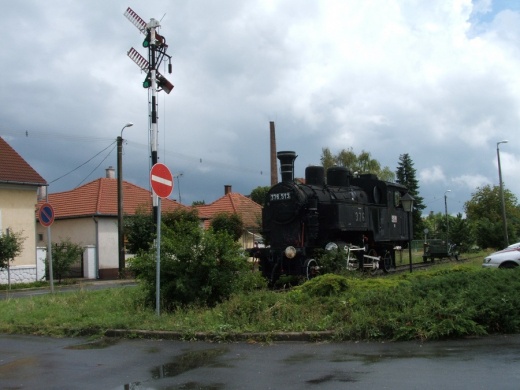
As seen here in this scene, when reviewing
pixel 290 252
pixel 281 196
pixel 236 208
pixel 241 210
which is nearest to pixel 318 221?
pixel 281 196

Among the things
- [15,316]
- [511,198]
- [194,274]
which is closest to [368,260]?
[194,274]

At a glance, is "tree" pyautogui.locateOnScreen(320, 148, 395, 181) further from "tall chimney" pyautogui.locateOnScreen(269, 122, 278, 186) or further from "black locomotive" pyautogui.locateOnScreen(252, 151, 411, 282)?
"black locomotive" pyautogui.locateOnScreen(252, 151, 411, 282)

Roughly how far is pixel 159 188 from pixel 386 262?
49.5ft

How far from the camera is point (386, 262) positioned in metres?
24.4

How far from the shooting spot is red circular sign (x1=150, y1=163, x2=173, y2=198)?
1112 centimetres

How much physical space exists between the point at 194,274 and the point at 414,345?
195 inches

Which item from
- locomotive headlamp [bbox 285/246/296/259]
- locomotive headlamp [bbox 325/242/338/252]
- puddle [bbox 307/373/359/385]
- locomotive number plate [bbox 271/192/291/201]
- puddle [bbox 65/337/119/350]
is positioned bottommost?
puddle [bbox 307/373/359/385]

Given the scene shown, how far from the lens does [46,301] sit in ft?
46.8

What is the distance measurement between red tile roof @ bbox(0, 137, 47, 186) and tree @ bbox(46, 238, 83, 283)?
3722 millimetres

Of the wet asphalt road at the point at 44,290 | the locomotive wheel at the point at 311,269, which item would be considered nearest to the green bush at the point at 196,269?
the locomotive wheel at the point at 311,269

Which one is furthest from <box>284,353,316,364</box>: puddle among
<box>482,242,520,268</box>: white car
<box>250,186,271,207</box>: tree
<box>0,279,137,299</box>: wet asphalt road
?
<box>250,186,271,207</box>: tree

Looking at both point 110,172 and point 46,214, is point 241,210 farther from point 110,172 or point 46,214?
point 46,214

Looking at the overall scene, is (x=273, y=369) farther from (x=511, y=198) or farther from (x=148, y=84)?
(x=511, y=198)

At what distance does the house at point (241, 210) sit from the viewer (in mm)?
47062
